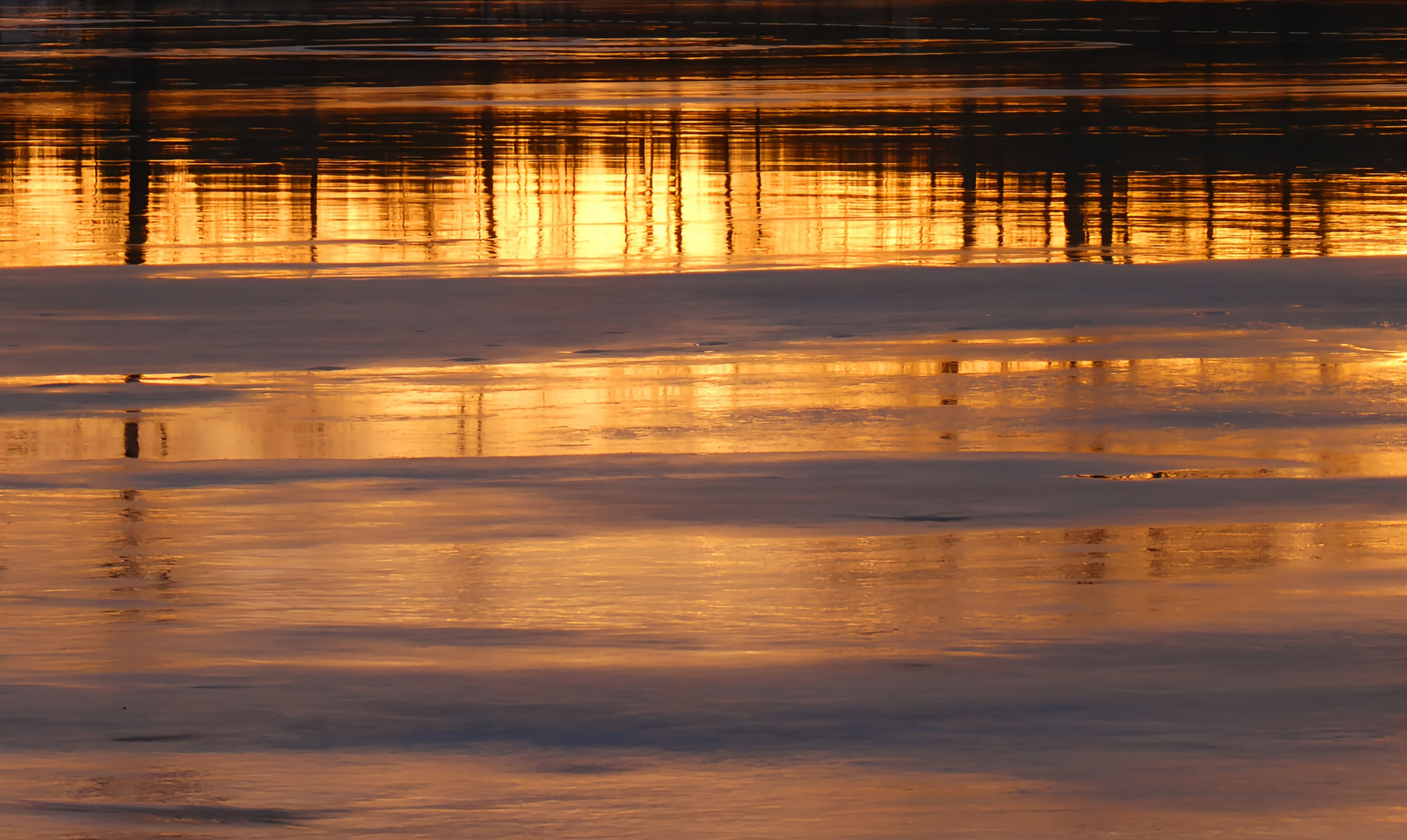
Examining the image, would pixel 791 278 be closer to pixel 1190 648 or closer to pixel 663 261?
pixel 663 261

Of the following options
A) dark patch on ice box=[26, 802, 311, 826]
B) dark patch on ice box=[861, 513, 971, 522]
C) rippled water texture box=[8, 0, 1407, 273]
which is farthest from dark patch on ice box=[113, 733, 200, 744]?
rippled water texture box=[8, 0, 1407, 273]

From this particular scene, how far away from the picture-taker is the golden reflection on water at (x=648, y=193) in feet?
48.2

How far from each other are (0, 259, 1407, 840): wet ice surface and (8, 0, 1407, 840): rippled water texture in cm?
2

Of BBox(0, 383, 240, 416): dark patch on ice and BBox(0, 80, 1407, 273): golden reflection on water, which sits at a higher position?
BBox(0, 80, 1407, 273): golden reflection on water

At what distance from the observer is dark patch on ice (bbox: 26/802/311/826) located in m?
4.55

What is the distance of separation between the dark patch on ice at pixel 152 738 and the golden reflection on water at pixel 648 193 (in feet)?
28.9

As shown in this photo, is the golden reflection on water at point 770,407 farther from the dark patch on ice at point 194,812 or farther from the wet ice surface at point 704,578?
the dark patch on ice at point 194,812

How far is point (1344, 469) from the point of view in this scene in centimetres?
778

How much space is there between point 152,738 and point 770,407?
4394mm

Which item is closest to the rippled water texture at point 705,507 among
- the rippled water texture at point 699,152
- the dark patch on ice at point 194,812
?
the dark patch on ice at point 194,812

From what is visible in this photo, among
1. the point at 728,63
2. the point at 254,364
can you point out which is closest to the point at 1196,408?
the point at 254,364

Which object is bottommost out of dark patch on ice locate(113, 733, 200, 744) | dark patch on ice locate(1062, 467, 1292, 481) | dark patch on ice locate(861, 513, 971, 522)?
dark patch on ice locate(113, 733, 200, 744)

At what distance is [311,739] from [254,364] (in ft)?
17.6

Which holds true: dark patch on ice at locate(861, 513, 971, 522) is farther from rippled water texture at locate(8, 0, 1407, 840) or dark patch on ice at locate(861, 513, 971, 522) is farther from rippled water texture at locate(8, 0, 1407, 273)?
rippled water texture at locate(8, 0, 1407, 273)
